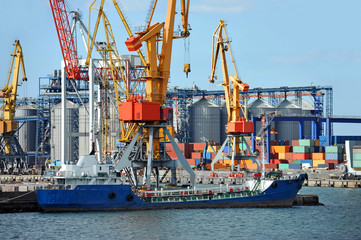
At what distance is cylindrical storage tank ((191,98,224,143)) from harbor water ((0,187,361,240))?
108 metres

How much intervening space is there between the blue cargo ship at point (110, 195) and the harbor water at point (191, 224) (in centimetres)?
95

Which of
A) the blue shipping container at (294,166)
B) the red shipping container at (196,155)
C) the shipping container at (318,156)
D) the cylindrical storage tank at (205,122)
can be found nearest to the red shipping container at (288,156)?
the shipping container at (318,156)

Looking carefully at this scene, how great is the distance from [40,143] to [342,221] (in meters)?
127

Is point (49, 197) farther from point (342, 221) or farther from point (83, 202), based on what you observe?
point (342, 221)

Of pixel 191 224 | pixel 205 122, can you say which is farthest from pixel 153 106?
pixel 205 122

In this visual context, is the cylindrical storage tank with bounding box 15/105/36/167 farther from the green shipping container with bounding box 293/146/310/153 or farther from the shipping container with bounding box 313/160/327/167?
the shipping container with bounding box 313/160/327/167

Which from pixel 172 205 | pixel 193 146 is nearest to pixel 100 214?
pixel 172 205

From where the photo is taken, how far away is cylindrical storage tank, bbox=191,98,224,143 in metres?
184

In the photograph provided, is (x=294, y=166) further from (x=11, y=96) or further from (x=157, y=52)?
(x=157, y=52)

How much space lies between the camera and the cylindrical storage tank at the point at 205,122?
184125mm

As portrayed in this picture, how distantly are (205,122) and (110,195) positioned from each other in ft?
384

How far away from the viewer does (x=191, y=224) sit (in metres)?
63.8

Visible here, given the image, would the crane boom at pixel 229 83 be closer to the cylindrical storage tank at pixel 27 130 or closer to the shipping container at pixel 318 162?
the shipping container at pixel 318 162

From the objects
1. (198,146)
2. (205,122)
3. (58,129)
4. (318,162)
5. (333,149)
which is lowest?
(318,162)
